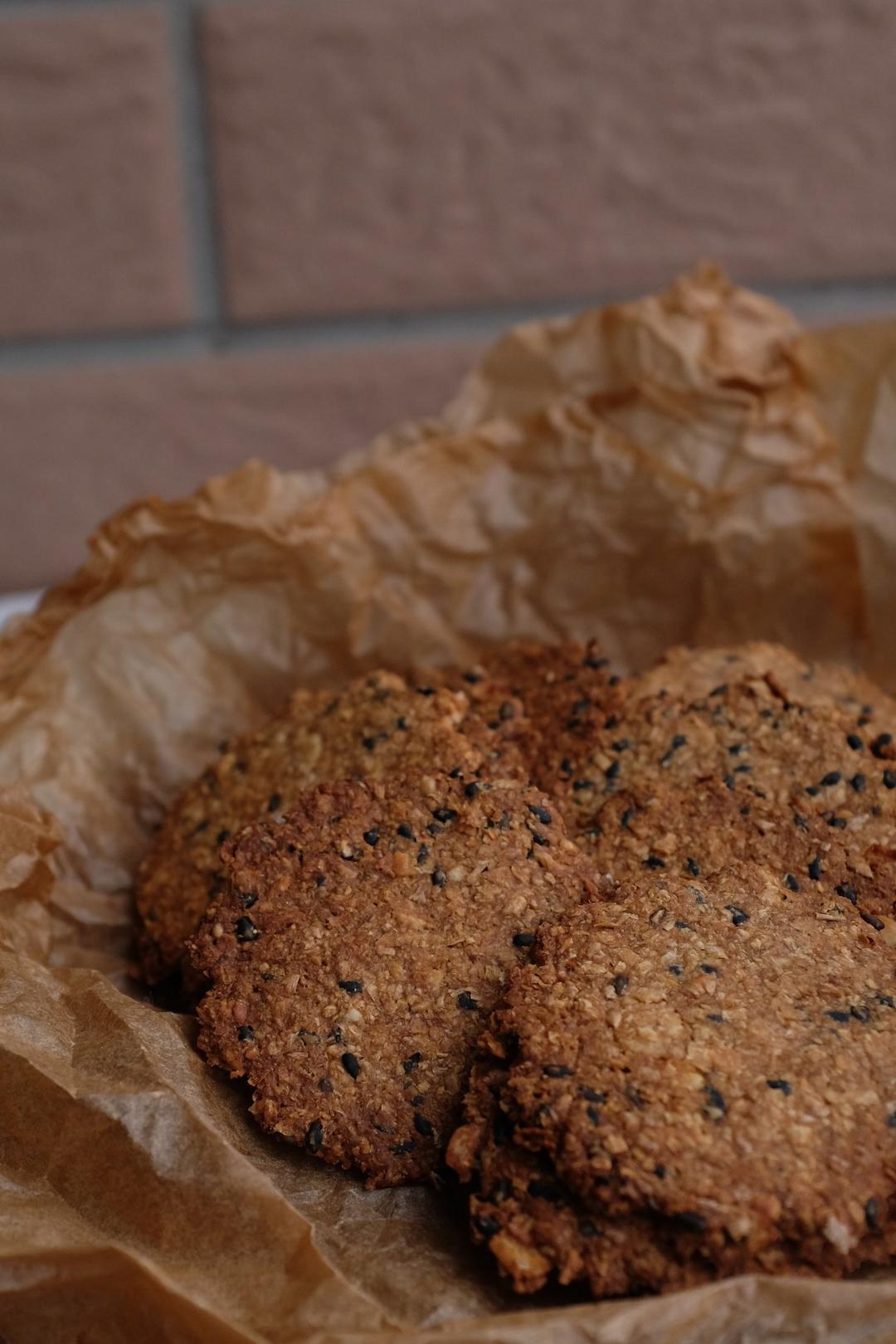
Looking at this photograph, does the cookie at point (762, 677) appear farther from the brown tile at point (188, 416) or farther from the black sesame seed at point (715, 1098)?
the brown tile at point (188, 416)

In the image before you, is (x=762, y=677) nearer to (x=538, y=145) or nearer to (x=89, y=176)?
(x=538, y=145)

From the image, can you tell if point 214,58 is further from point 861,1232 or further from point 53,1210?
point 861,1232

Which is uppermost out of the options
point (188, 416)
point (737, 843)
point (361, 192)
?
point (361, 192)

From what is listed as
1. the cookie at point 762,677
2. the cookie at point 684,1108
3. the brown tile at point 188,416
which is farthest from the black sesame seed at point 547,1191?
the brown tile at point 188,416

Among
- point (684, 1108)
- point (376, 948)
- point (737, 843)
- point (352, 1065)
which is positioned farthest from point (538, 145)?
point (684, 1108)

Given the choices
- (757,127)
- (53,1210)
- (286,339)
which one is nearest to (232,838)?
(53,1210)

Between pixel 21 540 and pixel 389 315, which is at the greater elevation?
pixel 389 315

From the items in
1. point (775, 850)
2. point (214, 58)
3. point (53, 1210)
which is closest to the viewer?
point (53, 1210)

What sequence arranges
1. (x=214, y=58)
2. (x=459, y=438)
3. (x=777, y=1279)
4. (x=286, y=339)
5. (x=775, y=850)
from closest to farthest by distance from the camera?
(x=777, y=1279) → (x=775, y=850) → (x=459, y=438) → (x=214, y=58) → (x=286, y=339)
